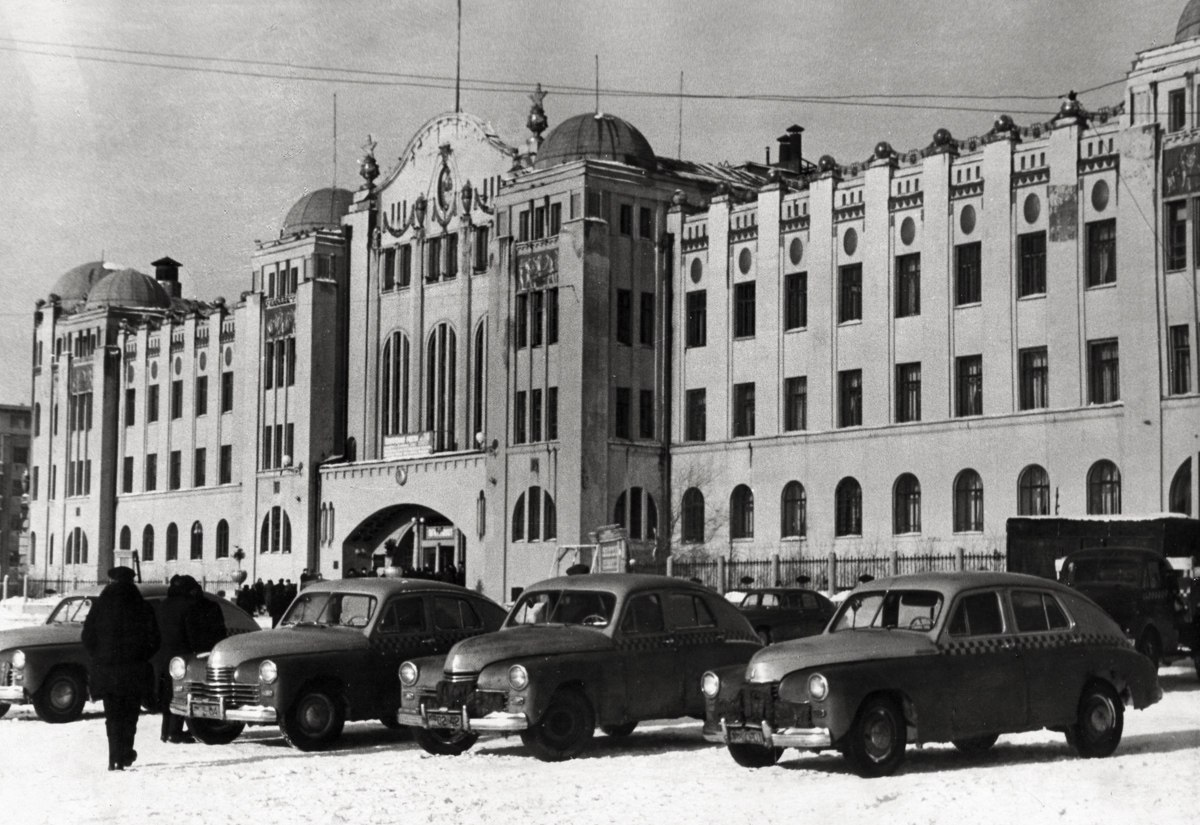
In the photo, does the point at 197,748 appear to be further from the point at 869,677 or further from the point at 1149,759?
the point at 1149,759

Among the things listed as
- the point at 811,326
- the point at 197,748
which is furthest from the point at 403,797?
the point at 811,326

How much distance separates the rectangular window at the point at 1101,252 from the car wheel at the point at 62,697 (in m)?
27.5

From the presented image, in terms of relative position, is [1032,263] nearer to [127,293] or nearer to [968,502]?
[968,502]

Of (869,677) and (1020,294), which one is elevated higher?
(1020,294)

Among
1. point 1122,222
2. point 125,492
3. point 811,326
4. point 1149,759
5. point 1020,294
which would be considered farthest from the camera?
point 125,492

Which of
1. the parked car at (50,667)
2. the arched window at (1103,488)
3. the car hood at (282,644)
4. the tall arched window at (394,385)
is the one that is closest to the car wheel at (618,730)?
the car hood at (282,644)

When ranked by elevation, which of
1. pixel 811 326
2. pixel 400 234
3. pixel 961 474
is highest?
pixel 400 234

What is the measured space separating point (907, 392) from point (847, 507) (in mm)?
3482

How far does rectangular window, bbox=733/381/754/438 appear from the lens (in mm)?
51281

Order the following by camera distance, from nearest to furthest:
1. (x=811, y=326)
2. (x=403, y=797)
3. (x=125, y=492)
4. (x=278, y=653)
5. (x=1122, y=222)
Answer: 1. (x=403, y=797)
2. (x=278, y=653)
3. (x=1122, y=222)
4. (x=811, y=326)
5. (x=125, y=492)

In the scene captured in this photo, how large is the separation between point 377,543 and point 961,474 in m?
24.7

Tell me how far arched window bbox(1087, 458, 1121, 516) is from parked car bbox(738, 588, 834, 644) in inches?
520

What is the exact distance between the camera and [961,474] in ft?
147

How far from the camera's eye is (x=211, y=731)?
1925cm
